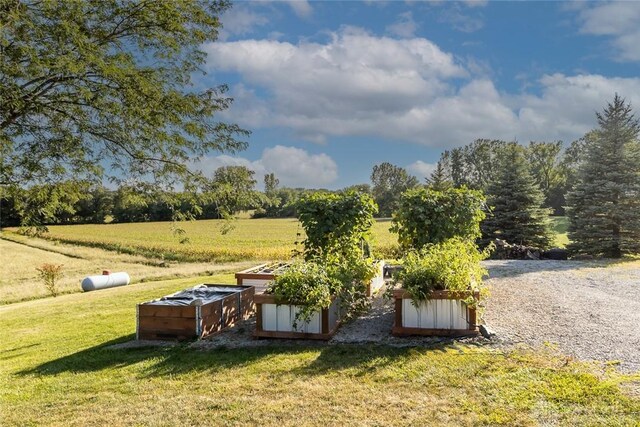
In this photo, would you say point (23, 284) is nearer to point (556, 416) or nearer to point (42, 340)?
point (42, 340)

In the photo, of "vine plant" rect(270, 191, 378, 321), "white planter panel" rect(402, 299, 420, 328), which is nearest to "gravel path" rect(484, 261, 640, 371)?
"white planter panel" rect(402, 299, 420, 328)

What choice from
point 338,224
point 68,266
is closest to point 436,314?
point 338,224

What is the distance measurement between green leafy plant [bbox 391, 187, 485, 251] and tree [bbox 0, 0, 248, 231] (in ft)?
13.4

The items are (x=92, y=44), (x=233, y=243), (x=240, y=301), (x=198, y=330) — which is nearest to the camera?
(x=92, y=44)

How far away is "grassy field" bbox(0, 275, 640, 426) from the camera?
3949 millimetres

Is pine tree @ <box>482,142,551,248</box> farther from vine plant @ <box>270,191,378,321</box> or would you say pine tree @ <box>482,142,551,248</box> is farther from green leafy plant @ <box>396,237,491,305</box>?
green leafy plant @ <box>396,237,491,305</box>

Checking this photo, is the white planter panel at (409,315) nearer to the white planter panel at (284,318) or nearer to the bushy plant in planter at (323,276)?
the bushy plant in planter at (323,276)

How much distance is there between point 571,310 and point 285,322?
4835 mm

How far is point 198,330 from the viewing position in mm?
6578

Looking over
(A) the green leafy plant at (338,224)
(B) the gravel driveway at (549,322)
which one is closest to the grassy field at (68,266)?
(A) the green leafy plant at (338,224)

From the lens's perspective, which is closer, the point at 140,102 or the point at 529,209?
the point at 140,102

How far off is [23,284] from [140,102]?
1810 cm

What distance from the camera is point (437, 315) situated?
20.6 ft

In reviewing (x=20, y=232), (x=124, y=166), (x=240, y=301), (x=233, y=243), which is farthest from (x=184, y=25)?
(x=233, y=243)
